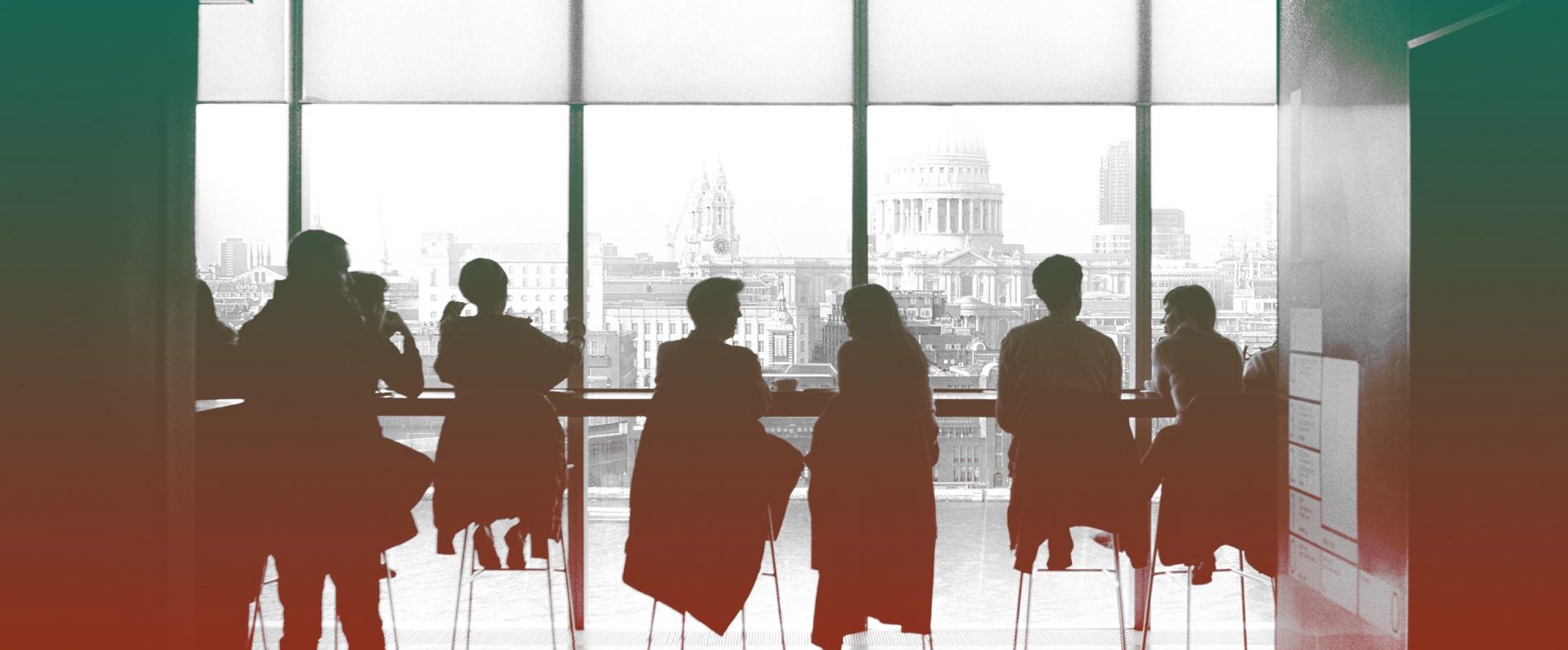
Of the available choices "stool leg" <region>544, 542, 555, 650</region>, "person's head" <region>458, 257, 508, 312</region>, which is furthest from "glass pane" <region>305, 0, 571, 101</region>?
"stool leg" <region>544, 542, 555, 650</region>

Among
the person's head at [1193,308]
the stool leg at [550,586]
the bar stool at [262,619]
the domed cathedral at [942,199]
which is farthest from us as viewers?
the domed cathedral at [942,199]

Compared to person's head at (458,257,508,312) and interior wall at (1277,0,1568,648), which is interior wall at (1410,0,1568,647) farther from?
person's head at (458,257,508,312)

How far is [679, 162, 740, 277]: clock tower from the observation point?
424 cm

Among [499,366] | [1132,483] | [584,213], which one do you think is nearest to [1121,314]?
[1132,483]

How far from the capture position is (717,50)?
414 centimetres

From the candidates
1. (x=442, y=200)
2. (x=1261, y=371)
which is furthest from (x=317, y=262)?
(x=1261, y=371)

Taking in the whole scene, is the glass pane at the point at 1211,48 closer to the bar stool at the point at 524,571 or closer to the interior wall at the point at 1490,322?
the interior wall at the point at 1490,322

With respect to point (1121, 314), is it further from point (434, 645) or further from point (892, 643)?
point (434, 645)

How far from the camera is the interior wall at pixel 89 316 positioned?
5.78 ft

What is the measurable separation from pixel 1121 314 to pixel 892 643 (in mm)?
1497

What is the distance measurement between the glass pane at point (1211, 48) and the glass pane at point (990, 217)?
210 millimetres

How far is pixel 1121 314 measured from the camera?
14.0ft

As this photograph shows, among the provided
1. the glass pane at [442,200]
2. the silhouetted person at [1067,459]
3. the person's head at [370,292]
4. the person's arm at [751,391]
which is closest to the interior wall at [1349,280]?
the silhouetted person at [1067,459]

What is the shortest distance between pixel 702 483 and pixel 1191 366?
5.07 ft
